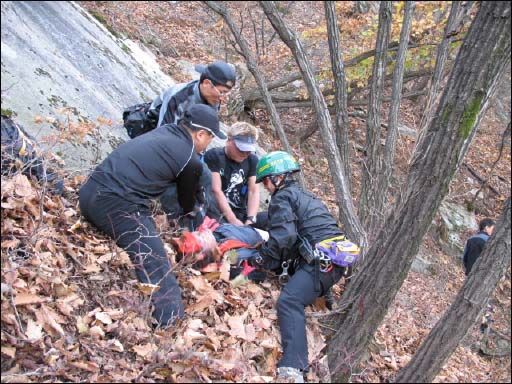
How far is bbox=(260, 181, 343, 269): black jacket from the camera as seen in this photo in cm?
439

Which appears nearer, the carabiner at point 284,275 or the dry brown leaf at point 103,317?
the dry brown leaf at point 103,317

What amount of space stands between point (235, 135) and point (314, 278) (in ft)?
6.06

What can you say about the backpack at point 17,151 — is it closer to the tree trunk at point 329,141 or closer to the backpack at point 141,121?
the backpack at point 141,121

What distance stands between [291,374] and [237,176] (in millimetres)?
2544

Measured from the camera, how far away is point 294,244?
4547 millimetres

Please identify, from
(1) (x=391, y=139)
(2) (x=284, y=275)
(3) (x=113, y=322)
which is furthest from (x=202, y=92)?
(3) (x=113, y=322)

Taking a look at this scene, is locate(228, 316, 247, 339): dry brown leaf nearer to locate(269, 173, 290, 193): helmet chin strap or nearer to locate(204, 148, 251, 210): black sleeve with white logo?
locate(269, 173, 290, 193): helmet chin strap

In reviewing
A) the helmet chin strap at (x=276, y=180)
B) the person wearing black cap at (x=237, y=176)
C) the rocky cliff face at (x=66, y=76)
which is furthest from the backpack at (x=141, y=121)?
the helmet chin strap at (x=276, y=180)

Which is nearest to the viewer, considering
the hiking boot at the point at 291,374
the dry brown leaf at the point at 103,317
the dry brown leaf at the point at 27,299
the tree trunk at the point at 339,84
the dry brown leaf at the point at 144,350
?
the dry brown leaf at the point at 27,299

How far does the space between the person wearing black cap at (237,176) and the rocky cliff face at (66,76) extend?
52.9 inches

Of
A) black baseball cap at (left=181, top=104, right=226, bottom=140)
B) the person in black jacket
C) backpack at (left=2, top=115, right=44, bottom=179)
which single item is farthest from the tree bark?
backpack at (left=2, top=115, right=44, bottom=179)

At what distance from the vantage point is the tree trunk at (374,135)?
5805 mm

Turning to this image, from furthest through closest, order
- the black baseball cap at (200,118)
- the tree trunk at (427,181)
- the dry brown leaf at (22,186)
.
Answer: the black baseball cap at (200,118)
the dry brown leaf at (22,186)
the tree trunk at (427,181)

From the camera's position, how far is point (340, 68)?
5723 mm
